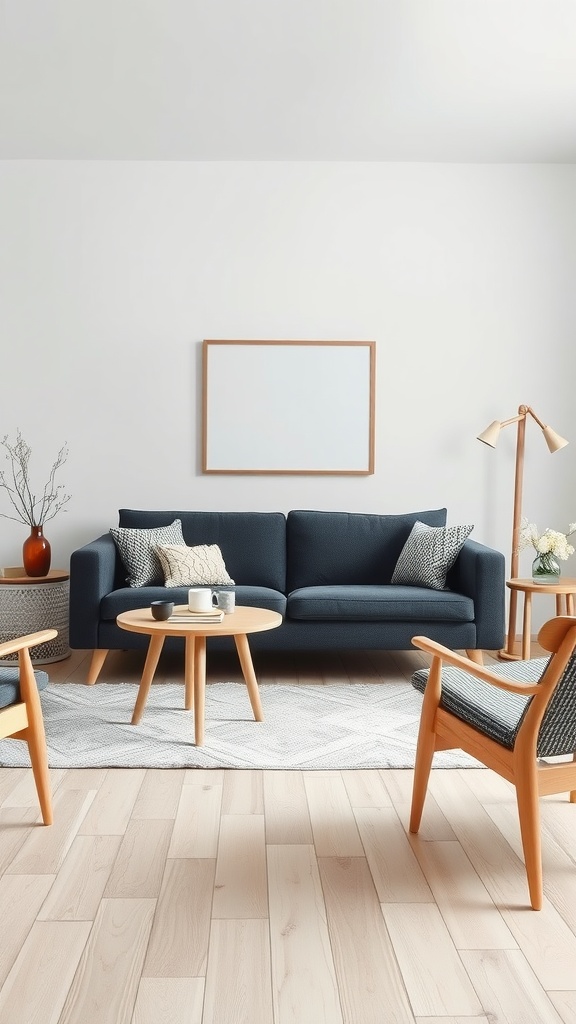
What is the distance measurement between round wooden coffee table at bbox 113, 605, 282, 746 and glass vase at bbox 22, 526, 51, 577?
4.12 ft

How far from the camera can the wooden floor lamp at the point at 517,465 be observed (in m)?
4.94

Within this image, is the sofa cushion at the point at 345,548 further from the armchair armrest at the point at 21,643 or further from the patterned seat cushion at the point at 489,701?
the armchair armrest at the point at 21,643

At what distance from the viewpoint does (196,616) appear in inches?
143

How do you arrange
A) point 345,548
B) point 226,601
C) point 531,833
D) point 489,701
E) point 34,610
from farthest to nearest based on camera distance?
point 345,548 → point 34,610 → point 226,601 → point 489,701 → point 531,833

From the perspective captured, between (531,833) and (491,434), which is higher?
(491,434)

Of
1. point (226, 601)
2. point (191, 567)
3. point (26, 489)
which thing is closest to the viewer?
point (226, 601)

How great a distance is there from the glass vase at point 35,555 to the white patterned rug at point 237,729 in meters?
0.87

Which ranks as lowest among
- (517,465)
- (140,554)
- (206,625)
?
(206,625)

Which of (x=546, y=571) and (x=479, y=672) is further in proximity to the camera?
(x=546, y=571)

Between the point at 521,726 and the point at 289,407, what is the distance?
347 centimetres

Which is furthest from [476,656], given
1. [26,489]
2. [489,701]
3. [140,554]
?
[26,489]

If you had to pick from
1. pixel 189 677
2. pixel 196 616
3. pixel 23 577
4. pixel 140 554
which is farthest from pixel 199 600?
pixel 23 577

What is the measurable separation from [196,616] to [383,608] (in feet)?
3.73

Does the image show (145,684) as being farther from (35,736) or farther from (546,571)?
(546,571)
